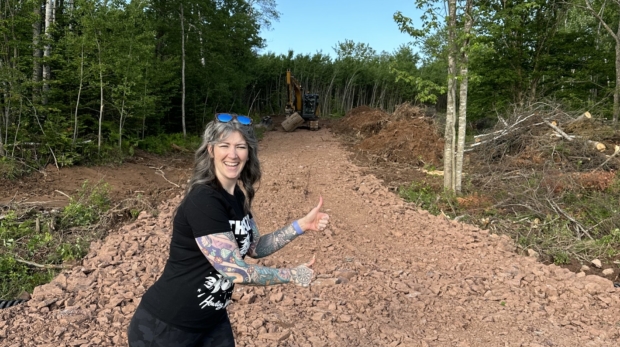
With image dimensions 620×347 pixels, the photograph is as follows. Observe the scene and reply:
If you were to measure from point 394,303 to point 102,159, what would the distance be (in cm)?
814

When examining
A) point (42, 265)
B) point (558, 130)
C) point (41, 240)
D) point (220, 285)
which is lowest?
point (42, 265)

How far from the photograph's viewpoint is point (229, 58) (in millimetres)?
18312

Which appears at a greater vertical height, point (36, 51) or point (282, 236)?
point (36, 51)

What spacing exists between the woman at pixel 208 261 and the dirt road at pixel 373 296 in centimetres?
160

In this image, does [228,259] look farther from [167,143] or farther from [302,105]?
[302,105]

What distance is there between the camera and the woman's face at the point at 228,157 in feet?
5.49

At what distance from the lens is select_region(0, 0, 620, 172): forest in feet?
25.0

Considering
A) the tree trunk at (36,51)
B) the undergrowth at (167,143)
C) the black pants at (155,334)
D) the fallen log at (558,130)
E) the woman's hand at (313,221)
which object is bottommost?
the black pants at (155,334)

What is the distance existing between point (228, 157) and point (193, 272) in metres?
0.46

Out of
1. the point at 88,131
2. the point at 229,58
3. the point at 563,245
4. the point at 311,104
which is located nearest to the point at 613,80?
the point at 311,104

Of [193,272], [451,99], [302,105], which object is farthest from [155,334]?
[302,105]

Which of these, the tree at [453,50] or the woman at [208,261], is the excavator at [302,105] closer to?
the tree at [453,50]

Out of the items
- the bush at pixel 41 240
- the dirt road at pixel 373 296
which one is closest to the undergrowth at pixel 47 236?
the bush at pixel 41 240

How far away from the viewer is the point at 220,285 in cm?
166
